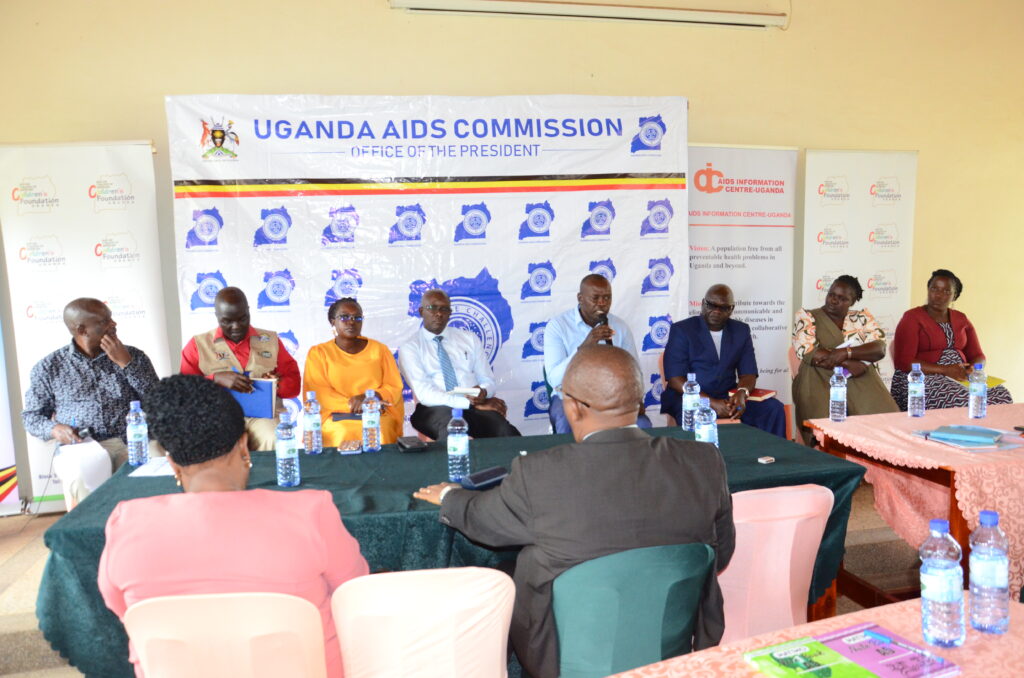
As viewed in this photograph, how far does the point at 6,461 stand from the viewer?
4.59 metres

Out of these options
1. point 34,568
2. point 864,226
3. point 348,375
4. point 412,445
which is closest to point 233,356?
point 348,375

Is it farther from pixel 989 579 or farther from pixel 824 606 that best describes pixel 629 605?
pixel 824 606

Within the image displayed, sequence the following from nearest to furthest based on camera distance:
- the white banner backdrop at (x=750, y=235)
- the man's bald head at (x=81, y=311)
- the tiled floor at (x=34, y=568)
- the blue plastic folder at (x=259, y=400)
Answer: the tiled floor at (x=34, y=568), the blue plastic folder at (x=259, y=400), the man's bald head at (x=81, y=311), the white banner backdrop at (x=750, y=235)

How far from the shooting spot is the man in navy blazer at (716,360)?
15.4ft

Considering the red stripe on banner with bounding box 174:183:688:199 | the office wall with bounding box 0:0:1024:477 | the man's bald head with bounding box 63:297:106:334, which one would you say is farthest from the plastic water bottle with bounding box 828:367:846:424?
the man's bald head with bounding box 63:297:106:334

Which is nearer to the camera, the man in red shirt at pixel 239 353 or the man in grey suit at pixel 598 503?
the man in grey suit at pixel 598 503

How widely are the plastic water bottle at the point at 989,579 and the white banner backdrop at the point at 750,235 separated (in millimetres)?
4073

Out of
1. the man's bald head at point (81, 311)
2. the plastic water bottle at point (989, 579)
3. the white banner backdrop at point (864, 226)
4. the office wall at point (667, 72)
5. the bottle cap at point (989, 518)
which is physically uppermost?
the office wall at point (667, 72)

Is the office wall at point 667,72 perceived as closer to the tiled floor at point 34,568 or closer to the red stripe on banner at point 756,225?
the red stripe on banner at point 756,225

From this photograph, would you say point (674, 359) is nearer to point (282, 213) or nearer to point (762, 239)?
point (762, 239)

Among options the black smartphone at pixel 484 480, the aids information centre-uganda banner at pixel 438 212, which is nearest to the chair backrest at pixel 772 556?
the black smartphone at pixel 484 480

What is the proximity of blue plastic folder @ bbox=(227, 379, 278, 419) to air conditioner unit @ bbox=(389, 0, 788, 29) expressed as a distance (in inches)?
115

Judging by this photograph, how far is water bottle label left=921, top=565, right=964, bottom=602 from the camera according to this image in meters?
1.38

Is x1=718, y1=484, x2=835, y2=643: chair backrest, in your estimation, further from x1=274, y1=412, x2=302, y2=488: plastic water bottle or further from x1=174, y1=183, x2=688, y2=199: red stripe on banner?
x1=174, y1=183, x2=688, y2=199: red stripe on banner
